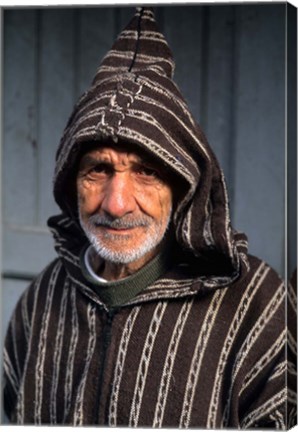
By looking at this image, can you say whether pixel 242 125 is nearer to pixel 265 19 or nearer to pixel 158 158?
pixel 265 19

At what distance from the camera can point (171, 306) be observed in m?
2.10

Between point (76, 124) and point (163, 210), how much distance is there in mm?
231

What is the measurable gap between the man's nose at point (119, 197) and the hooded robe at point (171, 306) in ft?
0.23

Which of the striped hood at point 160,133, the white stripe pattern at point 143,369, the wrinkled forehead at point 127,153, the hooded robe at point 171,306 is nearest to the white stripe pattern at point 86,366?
the hooded robe at point 171,306

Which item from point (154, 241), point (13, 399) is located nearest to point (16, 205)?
point (13, 399)

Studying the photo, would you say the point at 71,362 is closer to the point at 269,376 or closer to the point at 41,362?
the point at 41,362

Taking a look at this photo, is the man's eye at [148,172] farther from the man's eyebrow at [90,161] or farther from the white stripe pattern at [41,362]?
the white stripe pattern at [41,362]

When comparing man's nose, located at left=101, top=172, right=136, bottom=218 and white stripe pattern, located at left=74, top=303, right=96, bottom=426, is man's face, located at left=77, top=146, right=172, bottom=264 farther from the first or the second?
white stripe pattern, located at left=74, top=303, right=96, bottom=426

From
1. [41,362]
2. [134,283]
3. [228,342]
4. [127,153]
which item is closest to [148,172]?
[127,153]

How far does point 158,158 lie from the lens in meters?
1.99

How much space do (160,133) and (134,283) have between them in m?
0.31

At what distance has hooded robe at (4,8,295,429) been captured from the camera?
6.61 feet

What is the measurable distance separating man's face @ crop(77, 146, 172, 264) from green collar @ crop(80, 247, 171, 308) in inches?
1.2

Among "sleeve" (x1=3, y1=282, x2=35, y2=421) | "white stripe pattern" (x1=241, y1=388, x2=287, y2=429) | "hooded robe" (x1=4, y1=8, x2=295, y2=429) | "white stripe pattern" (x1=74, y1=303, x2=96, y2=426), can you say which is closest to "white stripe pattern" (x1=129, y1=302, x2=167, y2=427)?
"hooded robe" (x1=4, y1=8, x2=295, y2=429)
